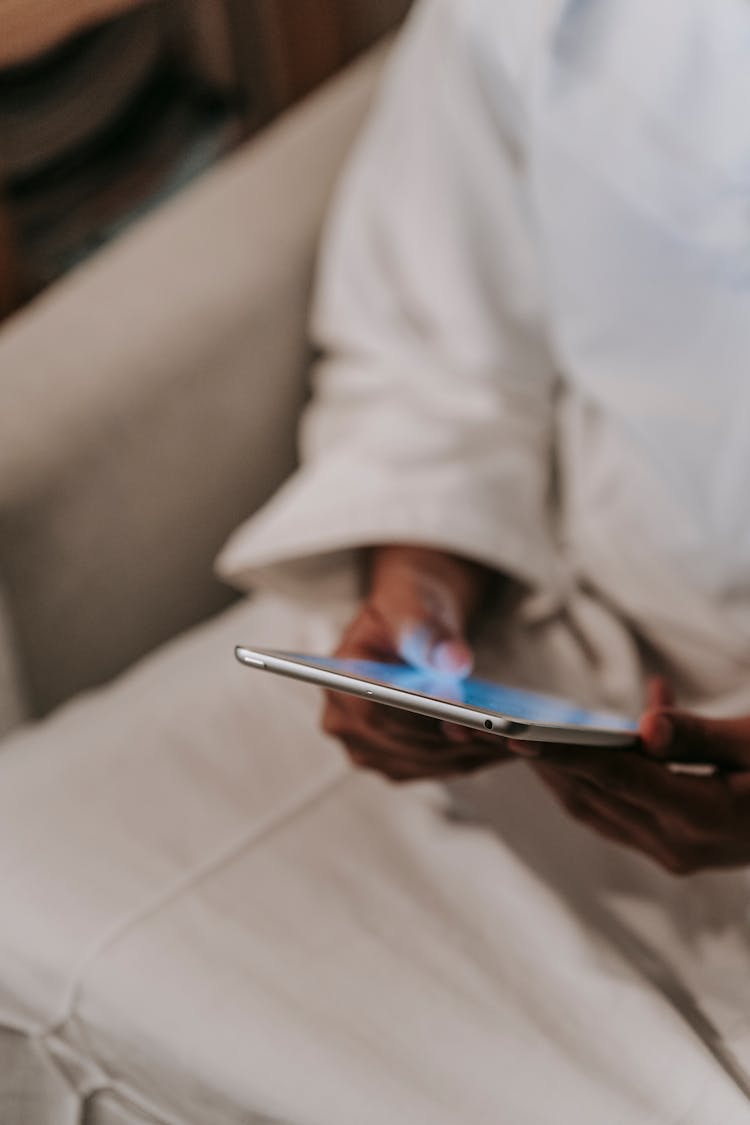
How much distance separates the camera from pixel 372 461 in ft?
2.60

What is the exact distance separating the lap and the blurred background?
1.54 feet

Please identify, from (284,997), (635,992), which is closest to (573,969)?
(635,992)

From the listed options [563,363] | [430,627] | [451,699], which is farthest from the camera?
[563,363]

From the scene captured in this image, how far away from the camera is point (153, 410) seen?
2.65 feet

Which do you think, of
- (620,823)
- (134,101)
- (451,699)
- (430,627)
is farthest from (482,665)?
→ (134,101)

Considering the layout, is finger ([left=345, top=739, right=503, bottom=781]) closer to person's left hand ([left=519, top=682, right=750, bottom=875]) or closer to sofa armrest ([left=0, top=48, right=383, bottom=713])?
person's left hand ([left=519, top=682, right=750, bottom=875])

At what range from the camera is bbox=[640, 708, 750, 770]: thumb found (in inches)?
21.3

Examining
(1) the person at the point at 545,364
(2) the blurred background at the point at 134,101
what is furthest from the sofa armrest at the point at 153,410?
(2) the blurred background at the point at 134,101

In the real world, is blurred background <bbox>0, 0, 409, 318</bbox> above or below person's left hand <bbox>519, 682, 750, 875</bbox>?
above

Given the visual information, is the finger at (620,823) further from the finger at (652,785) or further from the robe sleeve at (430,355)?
the robe sleeve at (430,355)

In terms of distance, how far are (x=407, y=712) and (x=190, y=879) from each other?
15 cm

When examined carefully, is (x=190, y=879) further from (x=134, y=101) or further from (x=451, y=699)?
(x=134, y=101)

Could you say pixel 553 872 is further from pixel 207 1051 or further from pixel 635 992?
pixel 207 1051

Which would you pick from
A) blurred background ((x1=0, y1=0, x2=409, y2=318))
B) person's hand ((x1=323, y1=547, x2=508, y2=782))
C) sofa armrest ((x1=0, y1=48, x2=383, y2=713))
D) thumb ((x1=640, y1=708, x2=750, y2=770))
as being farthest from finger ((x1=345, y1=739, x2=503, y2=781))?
blurred background ((x1=0, y1=0, x2=409, y2=318))
